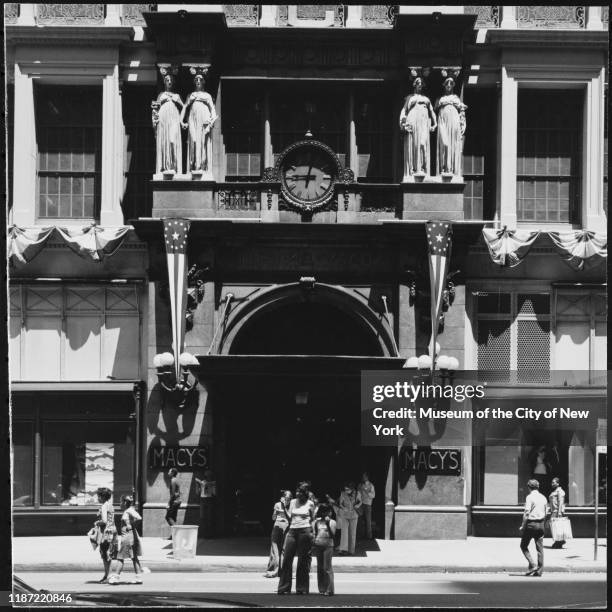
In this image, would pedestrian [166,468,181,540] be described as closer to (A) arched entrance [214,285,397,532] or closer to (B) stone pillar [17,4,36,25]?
(A) arched entrance [214,285,397,532]

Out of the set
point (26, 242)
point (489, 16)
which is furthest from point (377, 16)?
point (26, 242)

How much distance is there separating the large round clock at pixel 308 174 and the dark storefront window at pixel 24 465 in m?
8.41

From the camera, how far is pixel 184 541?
28.1 metres

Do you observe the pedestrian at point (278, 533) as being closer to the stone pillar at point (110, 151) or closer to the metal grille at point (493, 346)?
the metal grille at point (493, 346)

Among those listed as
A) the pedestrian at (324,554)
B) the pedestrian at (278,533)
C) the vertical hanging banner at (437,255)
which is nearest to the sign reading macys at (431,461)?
the vertical hanging banner at (437,255)

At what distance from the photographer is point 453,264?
32.5 metres

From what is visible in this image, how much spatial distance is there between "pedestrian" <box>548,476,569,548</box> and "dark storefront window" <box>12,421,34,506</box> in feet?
40.6

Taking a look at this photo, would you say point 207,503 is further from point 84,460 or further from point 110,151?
point 110,151

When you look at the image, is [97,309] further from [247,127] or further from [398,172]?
[398,172]

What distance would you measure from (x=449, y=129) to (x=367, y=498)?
8910 mm

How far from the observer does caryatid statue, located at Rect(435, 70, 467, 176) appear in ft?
105

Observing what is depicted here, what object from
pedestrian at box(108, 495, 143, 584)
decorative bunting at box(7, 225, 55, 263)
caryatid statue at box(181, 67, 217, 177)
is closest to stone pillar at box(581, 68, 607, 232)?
caryatid statue at box(181, 67, 217, 177)

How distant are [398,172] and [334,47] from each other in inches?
134

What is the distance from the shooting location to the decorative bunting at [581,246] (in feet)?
106
